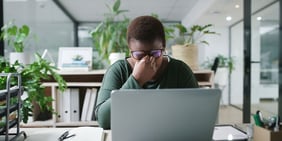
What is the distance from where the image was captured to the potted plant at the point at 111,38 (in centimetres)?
211

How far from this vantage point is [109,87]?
1.17 meters

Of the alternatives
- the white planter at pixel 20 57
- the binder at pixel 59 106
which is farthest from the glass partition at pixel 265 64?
the white planter at pixel 20 57

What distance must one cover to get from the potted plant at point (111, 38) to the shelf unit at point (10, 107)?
114 centimetres

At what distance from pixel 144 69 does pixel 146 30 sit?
20 cm

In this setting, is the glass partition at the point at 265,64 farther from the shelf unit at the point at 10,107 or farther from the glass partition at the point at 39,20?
the shelf unit at the point at 10,107

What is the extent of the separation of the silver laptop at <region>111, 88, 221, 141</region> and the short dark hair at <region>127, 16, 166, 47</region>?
48cm

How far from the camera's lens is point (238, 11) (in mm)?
4742

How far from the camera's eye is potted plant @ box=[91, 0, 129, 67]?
2109 millimetres

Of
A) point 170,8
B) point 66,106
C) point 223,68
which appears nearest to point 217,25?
point 223,68

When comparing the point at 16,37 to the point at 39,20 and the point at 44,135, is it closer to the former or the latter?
the point at 44,135

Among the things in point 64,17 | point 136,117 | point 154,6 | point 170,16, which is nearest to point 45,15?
point 64,17

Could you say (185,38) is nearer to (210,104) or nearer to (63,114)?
(63,114)

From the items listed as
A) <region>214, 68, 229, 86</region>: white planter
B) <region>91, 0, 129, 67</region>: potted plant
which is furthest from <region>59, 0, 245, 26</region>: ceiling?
<region>91, 0, 129, 67</region>: potted plant

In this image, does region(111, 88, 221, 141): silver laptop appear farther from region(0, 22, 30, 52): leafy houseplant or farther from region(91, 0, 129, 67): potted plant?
region(91, 0, 129, 67): potted plant
